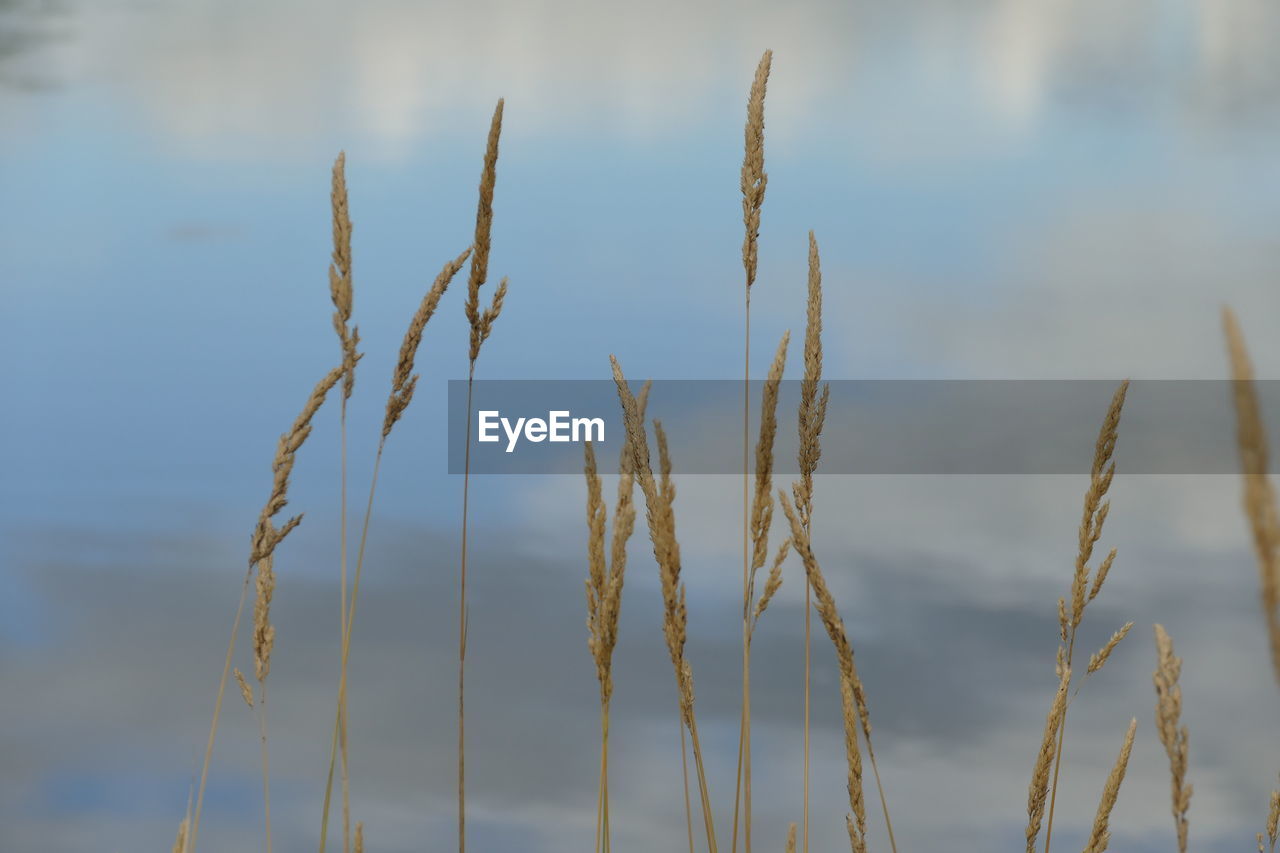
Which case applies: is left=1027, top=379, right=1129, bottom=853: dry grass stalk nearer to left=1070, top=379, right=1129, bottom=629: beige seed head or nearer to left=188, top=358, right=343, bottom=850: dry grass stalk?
left=1070, top=379, right=1129, bottom=629: beige seed head

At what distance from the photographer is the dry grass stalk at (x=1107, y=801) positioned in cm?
197

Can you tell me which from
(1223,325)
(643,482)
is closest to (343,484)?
(643,482)

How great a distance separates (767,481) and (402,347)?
71cm

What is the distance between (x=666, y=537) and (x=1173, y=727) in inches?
27.4

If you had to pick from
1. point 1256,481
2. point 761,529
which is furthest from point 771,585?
point 1256,481

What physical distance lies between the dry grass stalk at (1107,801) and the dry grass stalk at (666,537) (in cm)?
68

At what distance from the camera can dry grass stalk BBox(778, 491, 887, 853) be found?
1.65 metres

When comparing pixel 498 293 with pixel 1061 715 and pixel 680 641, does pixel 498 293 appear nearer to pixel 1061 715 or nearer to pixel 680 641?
pixel 680 641

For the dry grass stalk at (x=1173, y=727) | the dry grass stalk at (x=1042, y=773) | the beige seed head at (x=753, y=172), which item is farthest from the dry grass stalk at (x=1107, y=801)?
the beige seed head at (x=753, y=172)

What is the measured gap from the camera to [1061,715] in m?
2.11

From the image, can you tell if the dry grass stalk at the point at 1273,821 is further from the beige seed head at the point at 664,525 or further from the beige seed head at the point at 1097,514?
the beige seed head at the point at 664,525

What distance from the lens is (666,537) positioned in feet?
5.46

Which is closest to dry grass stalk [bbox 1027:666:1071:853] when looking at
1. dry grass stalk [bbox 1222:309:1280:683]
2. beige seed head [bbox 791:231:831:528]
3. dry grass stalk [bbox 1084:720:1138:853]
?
dry grass stalk [bbox 1084:720:1138:853]

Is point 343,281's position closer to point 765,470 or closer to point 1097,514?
point 765,470
